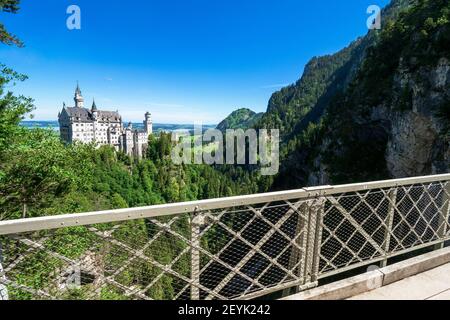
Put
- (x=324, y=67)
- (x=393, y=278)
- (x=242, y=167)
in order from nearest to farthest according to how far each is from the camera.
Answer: (x=393, y=278) → (x=242, y=167) → (x=324, y=67)

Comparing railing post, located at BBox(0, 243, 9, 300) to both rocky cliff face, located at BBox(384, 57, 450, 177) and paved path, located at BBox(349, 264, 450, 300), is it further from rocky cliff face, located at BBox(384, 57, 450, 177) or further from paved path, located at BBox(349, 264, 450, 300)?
rocky cliff face, located at BBox(384, 57, 450, 177)

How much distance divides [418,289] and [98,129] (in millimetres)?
116736

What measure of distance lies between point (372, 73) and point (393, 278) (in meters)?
40.0

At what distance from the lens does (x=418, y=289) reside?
12.2 feet

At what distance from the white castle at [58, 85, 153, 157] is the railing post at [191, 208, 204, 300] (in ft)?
352

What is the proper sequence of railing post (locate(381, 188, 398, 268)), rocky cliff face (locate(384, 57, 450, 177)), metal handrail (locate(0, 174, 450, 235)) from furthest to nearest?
rocky cliff face (locate(384, 57, 450, 177))
railing post (locate(381, 188, 398, 268))
metal handrail (locate(0, 174, 450, 235))

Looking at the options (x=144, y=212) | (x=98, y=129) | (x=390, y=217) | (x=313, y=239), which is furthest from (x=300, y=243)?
(x=98, y=129)

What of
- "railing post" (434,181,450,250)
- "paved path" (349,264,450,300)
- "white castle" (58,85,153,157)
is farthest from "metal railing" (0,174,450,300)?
"white castle" (58,85,153,157)

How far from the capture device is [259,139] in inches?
5138

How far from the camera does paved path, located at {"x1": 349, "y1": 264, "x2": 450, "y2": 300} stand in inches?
139

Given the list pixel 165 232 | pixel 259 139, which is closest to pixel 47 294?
pixel 165 232
